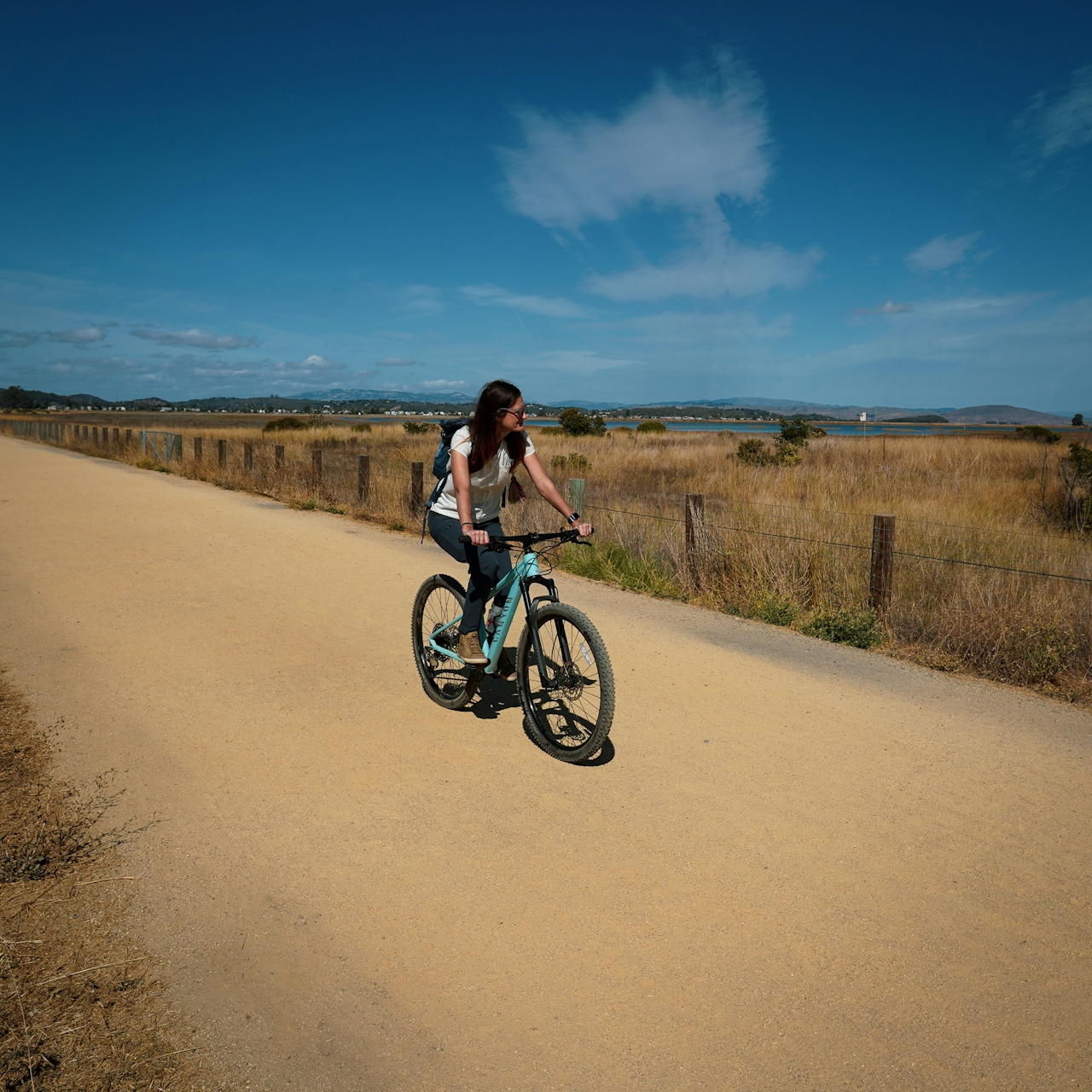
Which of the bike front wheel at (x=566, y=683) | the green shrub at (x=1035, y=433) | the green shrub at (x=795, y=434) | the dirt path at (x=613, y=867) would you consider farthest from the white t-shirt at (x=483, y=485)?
the green shrub at (x=1035, y=433)

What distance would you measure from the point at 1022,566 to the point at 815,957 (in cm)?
657

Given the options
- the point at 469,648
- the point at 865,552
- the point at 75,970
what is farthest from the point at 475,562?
the point at 865,552

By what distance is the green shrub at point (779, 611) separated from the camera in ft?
24.5

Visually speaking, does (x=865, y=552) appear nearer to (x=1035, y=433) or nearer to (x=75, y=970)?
(x=75, y=970)

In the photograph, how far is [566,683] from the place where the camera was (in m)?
4.31

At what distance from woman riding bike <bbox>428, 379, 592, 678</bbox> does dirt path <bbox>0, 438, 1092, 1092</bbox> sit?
2.53ft

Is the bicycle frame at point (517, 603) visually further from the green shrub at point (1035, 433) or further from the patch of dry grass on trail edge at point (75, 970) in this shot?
the green shrub at point (1035, 433)

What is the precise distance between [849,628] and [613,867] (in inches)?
168

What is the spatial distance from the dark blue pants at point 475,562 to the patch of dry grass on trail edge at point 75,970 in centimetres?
203

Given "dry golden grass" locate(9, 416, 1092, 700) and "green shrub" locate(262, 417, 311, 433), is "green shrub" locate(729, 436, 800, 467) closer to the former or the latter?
"dry golden grass" locate(9, 416, 1092, 700)

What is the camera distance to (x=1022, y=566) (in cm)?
804

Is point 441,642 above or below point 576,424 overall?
below

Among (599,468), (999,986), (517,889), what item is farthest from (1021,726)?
(599,468)

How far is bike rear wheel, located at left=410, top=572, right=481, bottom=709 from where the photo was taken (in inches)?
196
